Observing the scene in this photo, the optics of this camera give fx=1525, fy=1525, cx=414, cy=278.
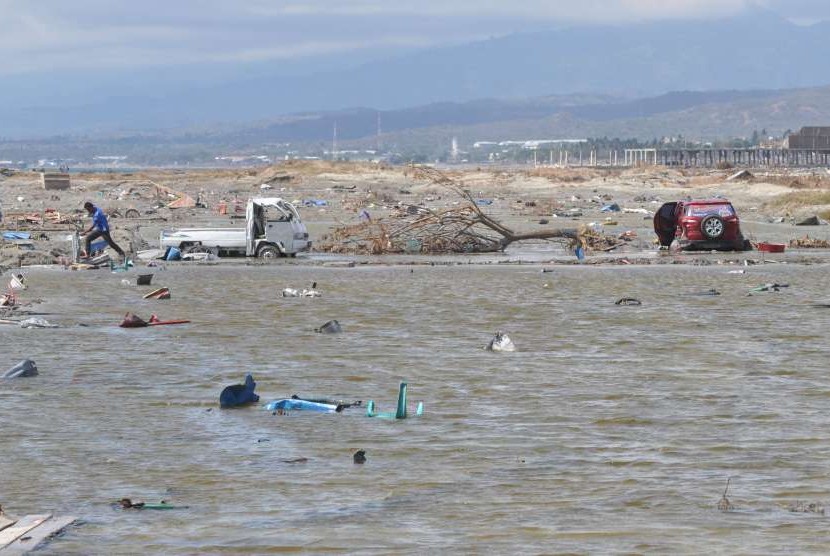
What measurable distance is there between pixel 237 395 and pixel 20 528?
16.6 ft

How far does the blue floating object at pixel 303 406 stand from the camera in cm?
1373

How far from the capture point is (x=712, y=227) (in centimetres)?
3709

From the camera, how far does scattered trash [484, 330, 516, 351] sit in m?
18.5

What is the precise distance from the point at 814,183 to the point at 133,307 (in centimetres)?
7553

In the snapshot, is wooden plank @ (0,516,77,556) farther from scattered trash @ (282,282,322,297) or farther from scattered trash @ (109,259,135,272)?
scattered trash @ (109,259,135,272)

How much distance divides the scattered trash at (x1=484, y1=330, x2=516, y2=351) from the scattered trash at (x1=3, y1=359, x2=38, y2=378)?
5.53 meters

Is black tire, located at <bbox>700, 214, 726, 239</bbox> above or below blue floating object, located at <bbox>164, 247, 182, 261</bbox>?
above

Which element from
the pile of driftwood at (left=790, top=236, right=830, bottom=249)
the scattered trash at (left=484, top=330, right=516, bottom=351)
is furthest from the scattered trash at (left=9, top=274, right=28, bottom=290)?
the pile of driftwood at (left=790, top=236, right=830, bottom=249)

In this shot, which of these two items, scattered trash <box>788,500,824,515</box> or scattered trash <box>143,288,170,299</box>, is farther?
scattered trash <box>143,288,170,299</box>

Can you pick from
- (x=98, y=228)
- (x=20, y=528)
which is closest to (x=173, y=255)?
(x=98, y=228)

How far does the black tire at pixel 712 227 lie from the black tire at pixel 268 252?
10325 millimetres

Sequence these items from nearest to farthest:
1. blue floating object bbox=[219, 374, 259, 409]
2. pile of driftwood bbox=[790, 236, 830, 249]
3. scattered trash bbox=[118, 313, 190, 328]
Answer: blue floating object bbox=[219, 374, 259, 409]
scattered trash bbox=[118, 313, 190, 328]
pile of driftwood bbox=[790, 236, 830, 249]

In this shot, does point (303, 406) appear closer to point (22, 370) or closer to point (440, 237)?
point (22, 370)

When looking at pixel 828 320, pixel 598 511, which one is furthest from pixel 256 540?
pixel 828 320
